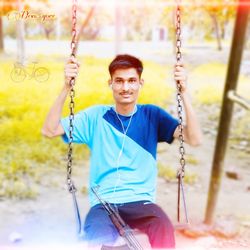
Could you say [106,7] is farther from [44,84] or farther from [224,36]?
[224,36]

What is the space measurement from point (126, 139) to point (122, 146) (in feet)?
0.09

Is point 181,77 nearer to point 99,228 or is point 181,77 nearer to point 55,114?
point 55,114

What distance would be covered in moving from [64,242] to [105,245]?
1621 millimetres

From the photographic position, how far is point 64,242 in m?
3.19

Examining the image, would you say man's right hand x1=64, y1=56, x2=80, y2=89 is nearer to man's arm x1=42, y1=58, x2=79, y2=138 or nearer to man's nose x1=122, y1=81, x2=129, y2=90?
man's arm x1=42, y1=58, x2=79, y2=138

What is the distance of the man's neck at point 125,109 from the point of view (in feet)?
5.97

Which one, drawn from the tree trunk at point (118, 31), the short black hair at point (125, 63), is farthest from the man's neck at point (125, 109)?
the tree trunk at point (118, 31)

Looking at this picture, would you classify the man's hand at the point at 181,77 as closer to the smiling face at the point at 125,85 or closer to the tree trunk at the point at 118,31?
the smiling face at the point at 125,85

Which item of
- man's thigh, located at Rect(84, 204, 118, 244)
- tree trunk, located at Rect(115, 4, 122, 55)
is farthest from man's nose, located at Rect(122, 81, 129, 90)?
tree trunk, located at Rect(115, 4, 122, 55)

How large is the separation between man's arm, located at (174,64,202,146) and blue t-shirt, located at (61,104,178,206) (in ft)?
0.21

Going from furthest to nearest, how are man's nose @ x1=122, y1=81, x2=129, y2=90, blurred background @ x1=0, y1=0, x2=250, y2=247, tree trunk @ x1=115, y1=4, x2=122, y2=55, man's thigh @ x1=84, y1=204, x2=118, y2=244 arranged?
tree trunk @ x1=115, y1=4, x2=122, y2=55
blurred background @ x1=0, y1=0, x2=250, y2=247
man's nose @ x1=122, y1=81, x2=129, y2=90
man's thigh @ x1=84, y1=204, x2=118, y2=244

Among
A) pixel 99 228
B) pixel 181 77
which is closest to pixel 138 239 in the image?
pixel 99 228

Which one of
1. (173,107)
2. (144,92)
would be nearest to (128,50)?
(144,92)

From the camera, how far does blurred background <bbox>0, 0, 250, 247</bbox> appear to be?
13.1 feet
